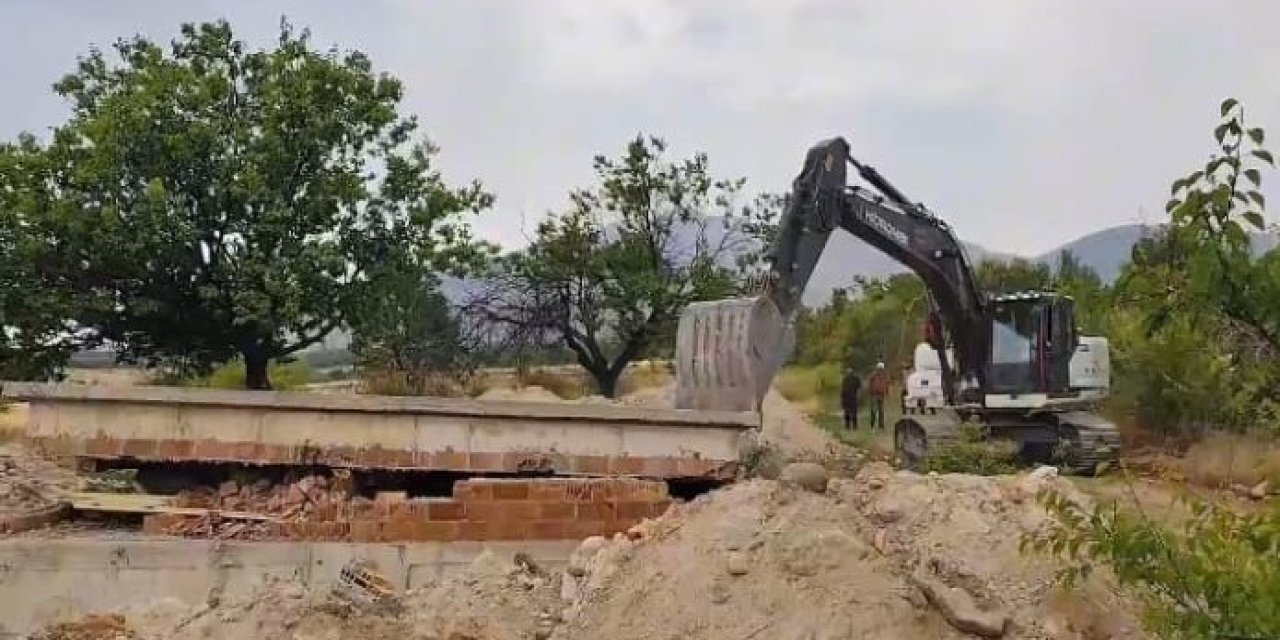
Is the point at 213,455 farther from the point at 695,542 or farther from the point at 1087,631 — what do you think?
the point at 1087,631

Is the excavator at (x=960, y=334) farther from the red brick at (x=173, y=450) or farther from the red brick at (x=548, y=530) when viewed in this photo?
the red brick at (x=173, y=450)

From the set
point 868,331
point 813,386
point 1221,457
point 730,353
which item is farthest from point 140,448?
point 868,331

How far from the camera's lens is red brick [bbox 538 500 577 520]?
7.21m

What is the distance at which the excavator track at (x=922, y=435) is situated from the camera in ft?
48.1

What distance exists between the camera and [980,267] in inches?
1614

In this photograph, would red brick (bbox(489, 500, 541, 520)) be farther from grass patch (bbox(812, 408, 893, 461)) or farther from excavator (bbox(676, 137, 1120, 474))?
grass patch (bbox(812, 408, 893, 461))

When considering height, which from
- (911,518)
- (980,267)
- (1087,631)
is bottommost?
(1087,631)

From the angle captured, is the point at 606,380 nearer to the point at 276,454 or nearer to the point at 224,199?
the point at 224,199

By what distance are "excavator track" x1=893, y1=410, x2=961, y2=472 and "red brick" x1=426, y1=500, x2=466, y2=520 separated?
7.87 metres

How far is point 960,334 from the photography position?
15945 millimetres

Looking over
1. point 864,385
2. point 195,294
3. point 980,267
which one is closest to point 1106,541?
point 195,294

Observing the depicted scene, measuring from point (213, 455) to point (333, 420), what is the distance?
656mm

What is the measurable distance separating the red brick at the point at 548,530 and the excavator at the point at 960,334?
5236mm

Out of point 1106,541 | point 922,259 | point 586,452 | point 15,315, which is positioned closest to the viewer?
point 1106,541
